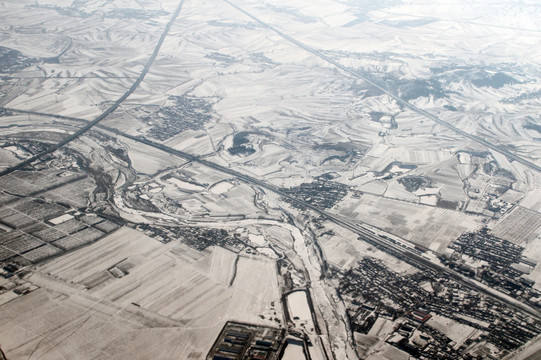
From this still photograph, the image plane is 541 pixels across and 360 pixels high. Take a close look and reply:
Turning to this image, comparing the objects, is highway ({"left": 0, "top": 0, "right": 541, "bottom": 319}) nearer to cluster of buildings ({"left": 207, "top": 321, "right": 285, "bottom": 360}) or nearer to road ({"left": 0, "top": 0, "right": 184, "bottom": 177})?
road ({"left": 0, "top": 0, "right": 184, "bottom": 177})

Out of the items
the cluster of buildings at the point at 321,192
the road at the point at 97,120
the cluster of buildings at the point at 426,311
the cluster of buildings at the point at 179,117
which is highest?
the road at the point at 97,120

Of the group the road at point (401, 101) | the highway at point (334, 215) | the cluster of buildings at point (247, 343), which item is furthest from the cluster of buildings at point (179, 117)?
the cluster of buildings at point (247, 343)

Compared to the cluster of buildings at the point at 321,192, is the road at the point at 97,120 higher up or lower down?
higher up

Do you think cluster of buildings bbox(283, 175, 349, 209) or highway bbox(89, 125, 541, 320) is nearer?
highway bbox(89, 125, 541, 320)

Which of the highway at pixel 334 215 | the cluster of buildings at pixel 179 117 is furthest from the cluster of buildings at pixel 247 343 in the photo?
the cluster of buildings at pixel 179 117

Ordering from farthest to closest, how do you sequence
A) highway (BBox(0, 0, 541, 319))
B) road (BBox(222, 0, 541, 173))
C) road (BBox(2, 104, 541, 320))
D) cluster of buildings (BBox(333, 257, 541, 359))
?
road (BBox(222, 0, 541, 173)) < highway (BBox(0, 0, 541, 319)) < road (BBox(2, 104, 541, 320)) < cluster of buildings (BBox(333, 257, 541, 359))

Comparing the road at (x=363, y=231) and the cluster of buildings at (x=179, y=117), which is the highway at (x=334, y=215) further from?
the cluster of buildings at (x=179, y=117)

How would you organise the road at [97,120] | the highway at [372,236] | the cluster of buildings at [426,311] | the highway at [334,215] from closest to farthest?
the cluster of buildings at [426,311] < the highway at [372,236] < the highway at [334,215] < the road at [97,120]

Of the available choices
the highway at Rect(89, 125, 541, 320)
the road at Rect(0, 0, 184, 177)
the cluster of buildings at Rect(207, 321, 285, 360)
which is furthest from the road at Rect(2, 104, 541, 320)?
the cluster of buildings at Rect(207, 321, 285, 360)

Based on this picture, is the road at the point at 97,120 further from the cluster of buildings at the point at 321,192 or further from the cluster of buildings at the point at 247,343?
the cluster of buildings at the point at 247,343

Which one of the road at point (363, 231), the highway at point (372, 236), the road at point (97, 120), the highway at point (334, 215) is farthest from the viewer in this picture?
the road at point (97, 120)

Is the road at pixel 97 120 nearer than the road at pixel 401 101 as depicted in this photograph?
Yes
